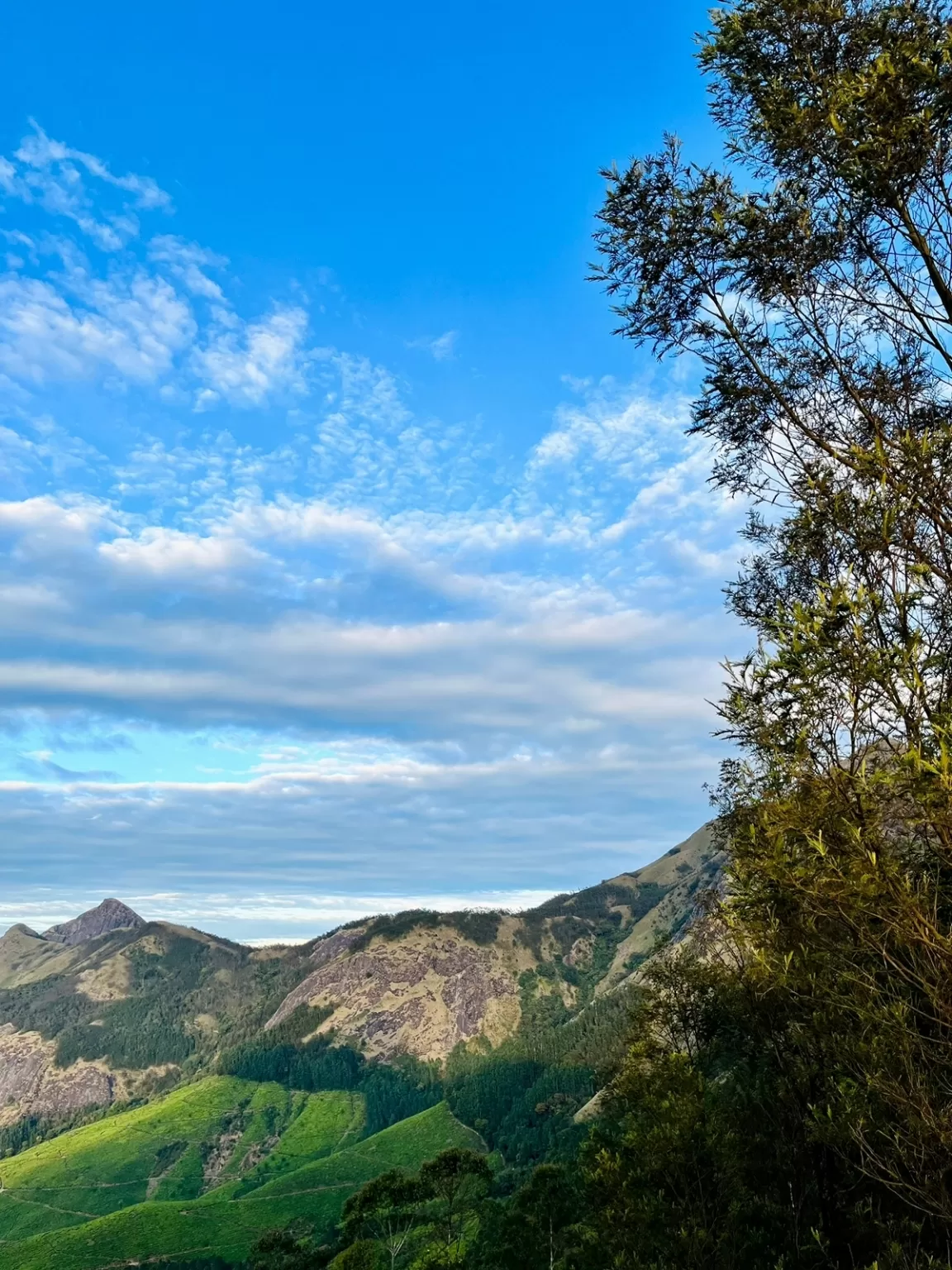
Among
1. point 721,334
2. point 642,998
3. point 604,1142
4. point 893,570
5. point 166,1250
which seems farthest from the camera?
point 166,1250

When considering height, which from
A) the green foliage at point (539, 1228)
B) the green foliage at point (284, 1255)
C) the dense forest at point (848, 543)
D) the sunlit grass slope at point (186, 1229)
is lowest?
the sunlit grass slope at point (186, 1229)

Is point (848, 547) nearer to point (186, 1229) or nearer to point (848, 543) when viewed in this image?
point (848, 543)

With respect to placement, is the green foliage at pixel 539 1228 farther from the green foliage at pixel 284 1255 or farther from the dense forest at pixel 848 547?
the dense forest at pixel 848 547

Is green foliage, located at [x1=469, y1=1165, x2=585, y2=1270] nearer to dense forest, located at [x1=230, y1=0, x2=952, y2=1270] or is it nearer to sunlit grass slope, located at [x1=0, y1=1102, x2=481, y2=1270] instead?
dense forest, located at [x1=230, y1=0, x2=952, y2=1270]

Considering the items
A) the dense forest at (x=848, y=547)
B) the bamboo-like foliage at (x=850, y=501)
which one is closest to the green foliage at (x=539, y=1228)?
the dense forest at (x=848, y=547)

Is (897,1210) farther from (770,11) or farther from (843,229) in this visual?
(770,11)

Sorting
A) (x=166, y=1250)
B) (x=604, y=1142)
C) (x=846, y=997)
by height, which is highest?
(x=846, y=997)

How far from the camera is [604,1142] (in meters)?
40.8

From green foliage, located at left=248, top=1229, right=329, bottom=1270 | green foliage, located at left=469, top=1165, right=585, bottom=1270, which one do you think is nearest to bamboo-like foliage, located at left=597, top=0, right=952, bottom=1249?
green foliage, located at left=469, top=1165, right=585, bottom=1270

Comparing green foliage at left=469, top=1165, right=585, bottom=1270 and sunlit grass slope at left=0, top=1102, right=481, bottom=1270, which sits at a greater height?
green foliage at left=469, top=1165, right=585, bottom=1270

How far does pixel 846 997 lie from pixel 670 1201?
18691 mm

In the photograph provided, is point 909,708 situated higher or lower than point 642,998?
higher

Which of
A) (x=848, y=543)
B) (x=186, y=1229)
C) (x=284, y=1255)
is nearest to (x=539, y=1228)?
(x=284, y=1255)

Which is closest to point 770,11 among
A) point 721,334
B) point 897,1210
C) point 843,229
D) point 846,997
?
point 843,229
